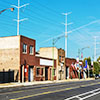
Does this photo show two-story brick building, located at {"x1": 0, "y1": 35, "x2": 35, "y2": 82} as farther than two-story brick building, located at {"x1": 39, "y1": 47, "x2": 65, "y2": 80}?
No

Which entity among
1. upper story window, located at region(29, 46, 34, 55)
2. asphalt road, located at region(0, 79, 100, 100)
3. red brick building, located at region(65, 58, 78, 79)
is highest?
upper story window, located at region(29, 46, 34, 55)

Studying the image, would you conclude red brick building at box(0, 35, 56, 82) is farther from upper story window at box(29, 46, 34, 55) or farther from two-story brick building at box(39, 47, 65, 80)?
two-story brick building at box(39, 47, 65, 80)

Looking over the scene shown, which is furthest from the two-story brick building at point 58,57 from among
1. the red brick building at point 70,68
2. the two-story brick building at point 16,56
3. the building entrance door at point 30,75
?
the two-story brick building at point 16,56

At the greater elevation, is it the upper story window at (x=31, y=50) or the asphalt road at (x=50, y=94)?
the upper story window at (x=31, y=50)

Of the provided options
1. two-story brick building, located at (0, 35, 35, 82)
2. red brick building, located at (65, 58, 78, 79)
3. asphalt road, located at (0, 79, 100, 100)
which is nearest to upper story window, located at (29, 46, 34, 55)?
two-story brick building, located at (0, 35, 35, 82)

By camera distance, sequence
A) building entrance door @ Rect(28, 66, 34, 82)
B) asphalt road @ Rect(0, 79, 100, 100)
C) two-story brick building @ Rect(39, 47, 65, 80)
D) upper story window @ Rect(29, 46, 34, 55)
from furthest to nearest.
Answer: two-story brick building @ Rect(39, 47, 65, 80) → upper story window @ Rect(29, 46, 34, 55) → building entrance door @ Rect(28, 66, 34, 82) → asphalt road @ Rect(0, 79, 100, 100)

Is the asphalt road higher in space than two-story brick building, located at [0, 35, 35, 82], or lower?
lower

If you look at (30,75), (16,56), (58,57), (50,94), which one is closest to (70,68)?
(58,57)

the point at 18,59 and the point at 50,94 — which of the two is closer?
the point at 50,94

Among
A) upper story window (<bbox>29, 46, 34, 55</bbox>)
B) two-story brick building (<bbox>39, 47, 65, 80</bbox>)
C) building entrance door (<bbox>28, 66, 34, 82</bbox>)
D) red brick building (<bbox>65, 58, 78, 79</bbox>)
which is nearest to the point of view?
building entrance door (<bbox>28, 66, 34, 82</bbox>)

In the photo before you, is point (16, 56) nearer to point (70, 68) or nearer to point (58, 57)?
point (58, 57)

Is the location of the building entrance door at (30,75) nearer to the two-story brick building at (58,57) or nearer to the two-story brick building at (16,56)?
the two-story brick building at (16,56)

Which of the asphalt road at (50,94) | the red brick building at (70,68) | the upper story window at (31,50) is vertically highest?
the upper story window at (31,50)

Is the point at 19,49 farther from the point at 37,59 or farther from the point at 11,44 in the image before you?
the point at 37,59
